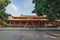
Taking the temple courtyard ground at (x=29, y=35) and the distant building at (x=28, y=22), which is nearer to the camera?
the temple courtyard ground at (x=29, y=35)

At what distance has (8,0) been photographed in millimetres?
19625

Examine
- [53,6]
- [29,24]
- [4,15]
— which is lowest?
[29,24]

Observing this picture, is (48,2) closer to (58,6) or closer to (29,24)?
(58,6)

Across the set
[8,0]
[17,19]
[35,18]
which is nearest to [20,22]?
[17,19]

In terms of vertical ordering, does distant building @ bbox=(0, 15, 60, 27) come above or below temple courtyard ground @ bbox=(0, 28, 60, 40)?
below

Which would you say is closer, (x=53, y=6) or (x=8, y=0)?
(x=53, y=6)

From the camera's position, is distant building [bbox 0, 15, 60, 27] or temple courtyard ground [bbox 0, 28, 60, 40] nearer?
temple courtyard ground [bbox 0, 28, 60, 40]

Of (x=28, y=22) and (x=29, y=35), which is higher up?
(x=29, y=35)

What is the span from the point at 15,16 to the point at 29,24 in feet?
8.40

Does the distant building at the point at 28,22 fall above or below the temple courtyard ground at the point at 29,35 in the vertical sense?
below

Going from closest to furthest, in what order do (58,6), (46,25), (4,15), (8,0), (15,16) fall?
(58,6), (4,15), (8,0), (46,25), (15,16)

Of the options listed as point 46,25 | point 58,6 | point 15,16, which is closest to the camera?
point 58,6

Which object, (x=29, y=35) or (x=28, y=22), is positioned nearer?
(x=29, y=35)

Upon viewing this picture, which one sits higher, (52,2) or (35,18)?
(52,2)
